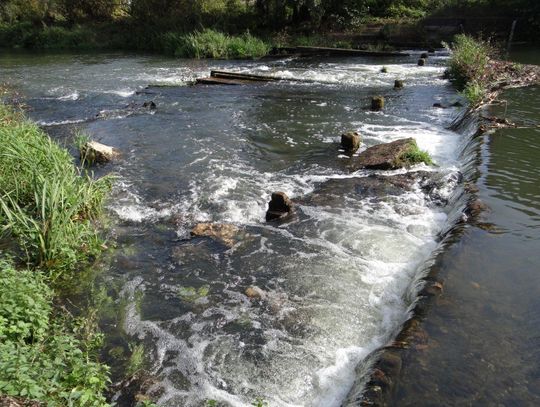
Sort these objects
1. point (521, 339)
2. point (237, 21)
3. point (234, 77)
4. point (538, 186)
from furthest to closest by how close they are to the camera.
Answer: point (237, 21) → point (234, 77) → point (538, 186) → point (521, 339)

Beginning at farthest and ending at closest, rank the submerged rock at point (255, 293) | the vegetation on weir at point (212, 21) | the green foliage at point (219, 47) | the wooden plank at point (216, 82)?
the vegetation on weir at point (212, 21) < the green foliage at point (219, 47) < the wooden plank at point (216, 82) < the submerged rock at point (255, 293)

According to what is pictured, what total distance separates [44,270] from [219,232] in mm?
2418

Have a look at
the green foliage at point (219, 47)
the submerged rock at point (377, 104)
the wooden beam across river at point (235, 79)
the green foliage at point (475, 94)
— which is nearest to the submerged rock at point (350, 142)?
the submerged rock at point (377, 104)

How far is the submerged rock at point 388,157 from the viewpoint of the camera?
859 cm

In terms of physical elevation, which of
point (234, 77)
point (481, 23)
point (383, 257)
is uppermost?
point (481, 23)

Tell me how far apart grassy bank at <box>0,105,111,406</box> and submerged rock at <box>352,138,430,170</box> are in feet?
16.2

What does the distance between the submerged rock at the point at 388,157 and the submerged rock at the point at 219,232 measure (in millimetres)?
3325

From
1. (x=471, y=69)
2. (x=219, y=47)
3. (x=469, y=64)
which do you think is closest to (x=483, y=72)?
(x=471, y=69)

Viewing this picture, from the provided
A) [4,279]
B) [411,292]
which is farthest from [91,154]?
[411,292]

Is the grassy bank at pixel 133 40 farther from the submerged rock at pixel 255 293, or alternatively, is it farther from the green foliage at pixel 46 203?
the submerged rock at pixel 255 293

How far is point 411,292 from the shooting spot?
5.00m

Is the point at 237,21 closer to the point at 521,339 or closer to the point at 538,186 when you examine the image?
the point at 538,186

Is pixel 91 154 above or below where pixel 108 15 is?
below

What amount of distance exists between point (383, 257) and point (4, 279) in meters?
4.45
